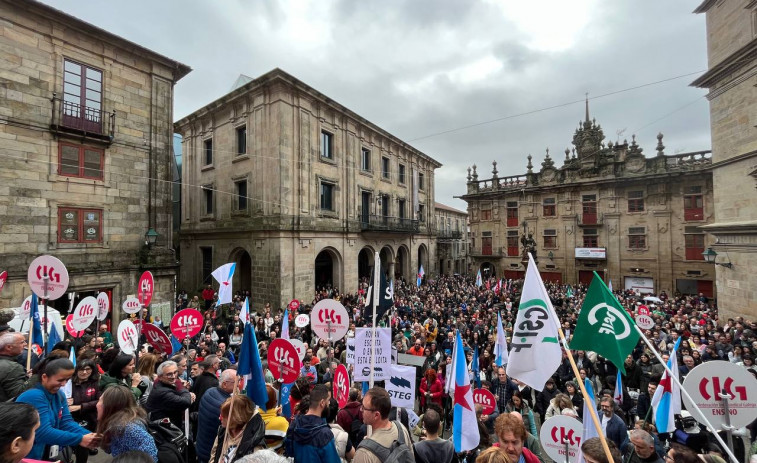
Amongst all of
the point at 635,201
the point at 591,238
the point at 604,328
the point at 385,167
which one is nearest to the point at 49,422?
the point at 604,328

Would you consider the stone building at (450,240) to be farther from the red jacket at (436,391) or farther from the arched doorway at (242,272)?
the red jacket at (436,391)

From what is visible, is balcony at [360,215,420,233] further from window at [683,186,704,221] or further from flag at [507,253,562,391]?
window at [683,186,704,221]

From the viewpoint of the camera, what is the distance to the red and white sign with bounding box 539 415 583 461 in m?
4.14

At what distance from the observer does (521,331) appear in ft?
13.1

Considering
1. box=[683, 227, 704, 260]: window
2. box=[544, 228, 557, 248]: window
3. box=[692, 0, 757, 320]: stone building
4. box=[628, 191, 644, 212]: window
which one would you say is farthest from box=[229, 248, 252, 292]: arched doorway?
box=[683, 227, 704, 260]: window

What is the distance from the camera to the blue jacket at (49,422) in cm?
305

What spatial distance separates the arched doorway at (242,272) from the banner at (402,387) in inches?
679

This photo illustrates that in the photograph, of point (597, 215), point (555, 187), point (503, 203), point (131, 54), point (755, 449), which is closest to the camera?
point (755, 449)

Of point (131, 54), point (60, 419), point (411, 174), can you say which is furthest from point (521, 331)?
point (411, 174)

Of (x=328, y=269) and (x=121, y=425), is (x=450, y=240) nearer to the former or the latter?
(x=328, y=269)

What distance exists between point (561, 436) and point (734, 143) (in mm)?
16877

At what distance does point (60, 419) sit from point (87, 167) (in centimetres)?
1250

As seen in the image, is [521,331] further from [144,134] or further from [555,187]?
[555,187]

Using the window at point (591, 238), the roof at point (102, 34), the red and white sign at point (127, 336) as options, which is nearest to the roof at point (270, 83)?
the roof at point (102, 34)
